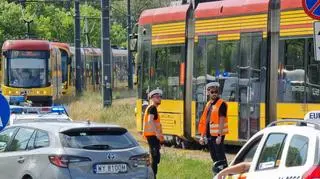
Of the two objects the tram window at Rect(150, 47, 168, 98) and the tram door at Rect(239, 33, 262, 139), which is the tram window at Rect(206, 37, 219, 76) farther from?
the tram window at Rect(150, 47, 168, 98)

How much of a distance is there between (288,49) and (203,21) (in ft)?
11.6

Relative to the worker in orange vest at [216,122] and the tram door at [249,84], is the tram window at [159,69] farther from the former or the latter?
the worker in orange vest at [216,122]

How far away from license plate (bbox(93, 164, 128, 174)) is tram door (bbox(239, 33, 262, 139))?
22.9 ft

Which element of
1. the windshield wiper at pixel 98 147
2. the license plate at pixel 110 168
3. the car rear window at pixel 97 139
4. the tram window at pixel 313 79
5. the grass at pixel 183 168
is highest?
the tram window at pixel 313 79

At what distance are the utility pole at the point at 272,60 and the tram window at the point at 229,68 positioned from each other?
1178 mm

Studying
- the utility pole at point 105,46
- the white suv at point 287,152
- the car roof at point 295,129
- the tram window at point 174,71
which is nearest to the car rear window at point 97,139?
the white suv at point 287,152

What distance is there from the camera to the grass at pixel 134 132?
1666 centimetres

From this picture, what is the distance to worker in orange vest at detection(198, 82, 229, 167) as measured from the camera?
15.5 metres

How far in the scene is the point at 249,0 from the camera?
1986 centimetres

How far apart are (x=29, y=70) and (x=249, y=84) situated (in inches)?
870

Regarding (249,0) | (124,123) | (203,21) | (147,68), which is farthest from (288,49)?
(124,123)

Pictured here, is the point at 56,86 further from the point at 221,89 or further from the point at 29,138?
the point at 29,138

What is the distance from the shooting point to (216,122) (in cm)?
1561

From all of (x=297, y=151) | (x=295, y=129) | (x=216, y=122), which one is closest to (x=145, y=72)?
(x=216, y=122)
